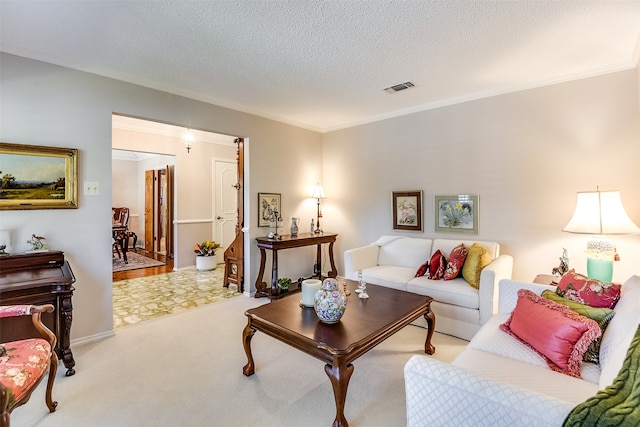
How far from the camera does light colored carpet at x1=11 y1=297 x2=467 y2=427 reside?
1766 millimetres

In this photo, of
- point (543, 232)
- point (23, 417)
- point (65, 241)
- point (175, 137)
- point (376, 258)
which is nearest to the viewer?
point (23, 417)

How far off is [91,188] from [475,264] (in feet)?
12.3

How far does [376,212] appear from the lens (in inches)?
177

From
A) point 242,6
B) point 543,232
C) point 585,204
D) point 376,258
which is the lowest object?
point 376,258

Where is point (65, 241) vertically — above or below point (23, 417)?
above

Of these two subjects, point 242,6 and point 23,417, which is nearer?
point 23,417

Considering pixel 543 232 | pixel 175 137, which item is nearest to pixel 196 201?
pixel 175 137

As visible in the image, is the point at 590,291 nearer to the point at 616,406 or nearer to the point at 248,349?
the point at 616,406

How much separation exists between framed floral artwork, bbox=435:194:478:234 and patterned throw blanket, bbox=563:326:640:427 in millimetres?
2744

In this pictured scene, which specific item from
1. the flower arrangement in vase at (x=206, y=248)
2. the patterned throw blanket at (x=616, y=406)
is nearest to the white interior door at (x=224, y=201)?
the flower arrangement in vase at (x=206, y=248)

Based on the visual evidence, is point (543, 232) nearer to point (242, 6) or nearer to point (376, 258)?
point (376, 258)

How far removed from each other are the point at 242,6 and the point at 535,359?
8.90 feet

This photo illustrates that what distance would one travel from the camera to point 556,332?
5.04 ft

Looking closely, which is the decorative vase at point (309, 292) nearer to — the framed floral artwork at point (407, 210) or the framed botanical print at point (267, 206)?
the framed botanical print at point (267, 206)
